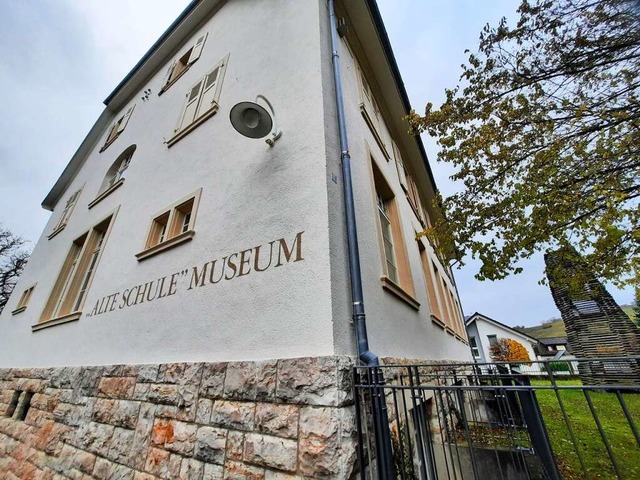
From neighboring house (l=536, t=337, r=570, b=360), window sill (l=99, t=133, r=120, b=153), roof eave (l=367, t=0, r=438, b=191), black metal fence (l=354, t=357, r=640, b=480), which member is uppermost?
window sill (l=99, t=133, r=120, b=153)

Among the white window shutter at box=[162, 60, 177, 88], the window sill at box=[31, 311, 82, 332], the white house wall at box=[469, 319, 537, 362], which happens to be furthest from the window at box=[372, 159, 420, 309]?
the white house wall at box=[469, 319, 537, 362]

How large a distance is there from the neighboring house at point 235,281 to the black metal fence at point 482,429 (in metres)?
0.30

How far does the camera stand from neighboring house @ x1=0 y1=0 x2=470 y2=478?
8.44ft

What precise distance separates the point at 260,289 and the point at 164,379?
5.54ft

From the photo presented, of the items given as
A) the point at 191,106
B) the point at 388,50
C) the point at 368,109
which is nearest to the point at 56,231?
the point at 191,106

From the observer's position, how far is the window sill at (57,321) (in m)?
5.52

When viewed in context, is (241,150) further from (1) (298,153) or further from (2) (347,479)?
(2) (347,479)

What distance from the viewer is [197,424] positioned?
289cm

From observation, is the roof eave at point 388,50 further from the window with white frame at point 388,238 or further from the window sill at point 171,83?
the window sill at point 171,83

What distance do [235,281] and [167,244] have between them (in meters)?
1.75

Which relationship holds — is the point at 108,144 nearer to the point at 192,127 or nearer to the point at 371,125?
the point at 192,127

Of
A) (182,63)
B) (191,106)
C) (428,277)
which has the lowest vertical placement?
(428,277)

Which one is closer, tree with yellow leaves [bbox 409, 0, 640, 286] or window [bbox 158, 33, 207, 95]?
tree with yellow leaves [bbox 409, 0, 640, 286]

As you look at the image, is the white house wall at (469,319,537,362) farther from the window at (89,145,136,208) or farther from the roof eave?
the window at (89,145,136,208)
